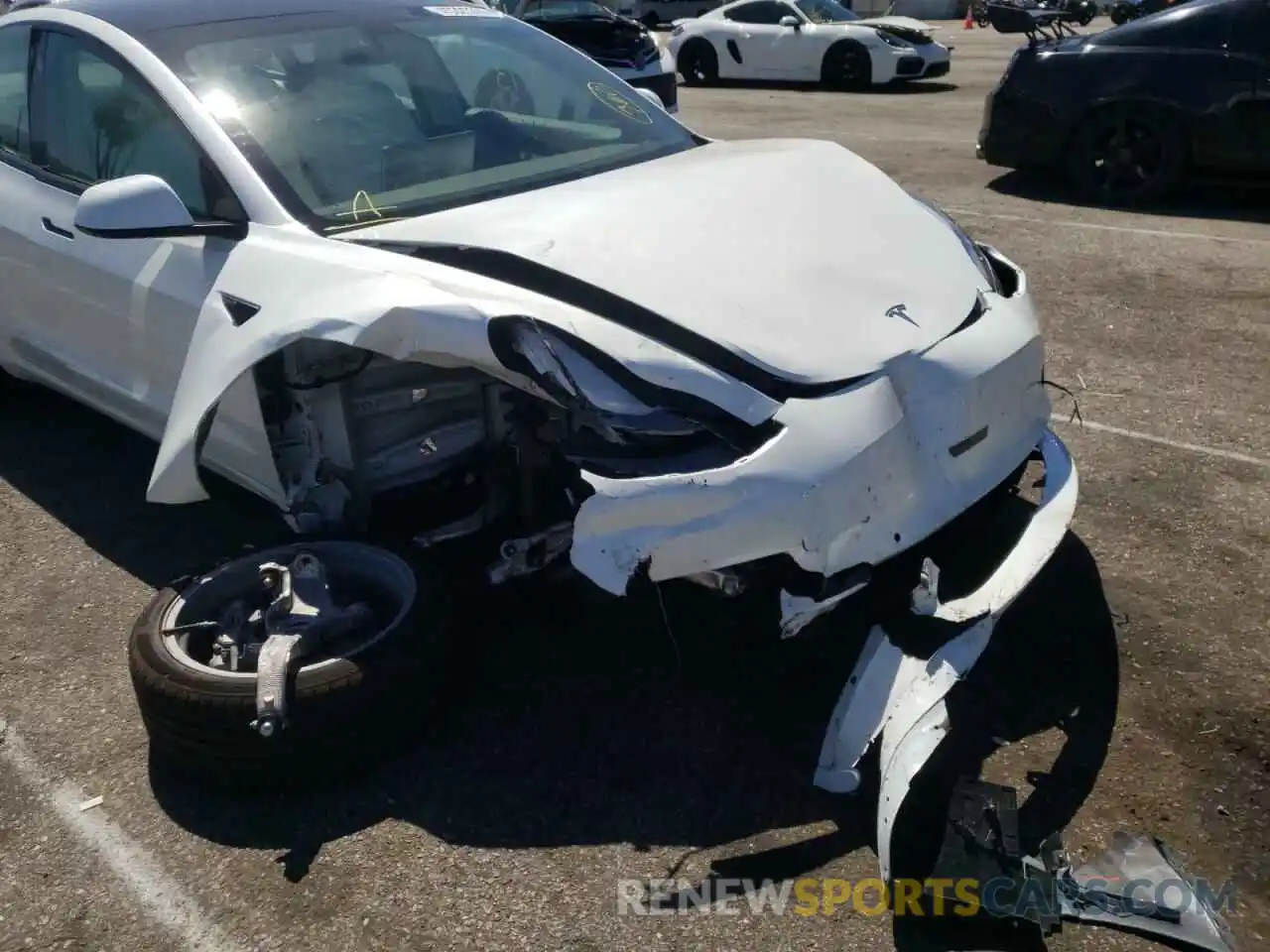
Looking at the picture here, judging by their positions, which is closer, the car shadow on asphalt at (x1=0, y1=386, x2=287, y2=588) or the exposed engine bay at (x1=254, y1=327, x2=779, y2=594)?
the exposed engine bay at (x1=254, y1=327, x2=779, y2=594)

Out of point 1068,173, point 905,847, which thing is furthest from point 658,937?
point 1068,173

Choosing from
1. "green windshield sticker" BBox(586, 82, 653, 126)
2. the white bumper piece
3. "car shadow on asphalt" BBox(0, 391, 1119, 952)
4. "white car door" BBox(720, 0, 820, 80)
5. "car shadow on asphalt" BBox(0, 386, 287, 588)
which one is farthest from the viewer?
"white car door" BBox(720, 0, 820, 80)

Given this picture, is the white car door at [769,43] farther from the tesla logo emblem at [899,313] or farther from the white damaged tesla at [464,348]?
the tesla logo emblem at [899,313]

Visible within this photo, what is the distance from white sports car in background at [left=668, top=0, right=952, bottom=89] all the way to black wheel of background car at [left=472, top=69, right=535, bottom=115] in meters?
12.8

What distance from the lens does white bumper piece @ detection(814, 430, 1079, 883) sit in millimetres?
2254

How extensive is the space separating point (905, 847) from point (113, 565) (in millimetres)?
2762

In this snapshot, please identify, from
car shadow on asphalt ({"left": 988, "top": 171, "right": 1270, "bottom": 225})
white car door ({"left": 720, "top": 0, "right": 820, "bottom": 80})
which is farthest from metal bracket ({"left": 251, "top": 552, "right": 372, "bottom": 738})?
white car door ({"left": 720, "top": 0, "right": 820, "bottom": 80})

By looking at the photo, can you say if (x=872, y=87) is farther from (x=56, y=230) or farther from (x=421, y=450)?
(x=421, y=450)

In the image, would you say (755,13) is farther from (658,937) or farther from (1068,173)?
(658,937)

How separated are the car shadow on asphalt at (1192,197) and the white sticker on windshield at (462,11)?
5.40 meters

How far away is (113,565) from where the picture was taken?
3.84 m

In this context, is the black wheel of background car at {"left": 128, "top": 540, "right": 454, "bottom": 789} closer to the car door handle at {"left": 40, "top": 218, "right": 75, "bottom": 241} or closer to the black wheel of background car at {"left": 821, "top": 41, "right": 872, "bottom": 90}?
the car door handle at {"left": 40, "top": 218, "right": 75, "bottom": 241}

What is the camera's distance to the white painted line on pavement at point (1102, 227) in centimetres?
720

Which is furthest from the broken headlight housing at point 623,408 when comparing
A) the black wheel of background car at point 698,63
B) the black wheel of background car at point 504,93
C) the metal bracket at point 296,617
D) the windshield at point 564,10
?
the black wheel of background car at point 698,63
